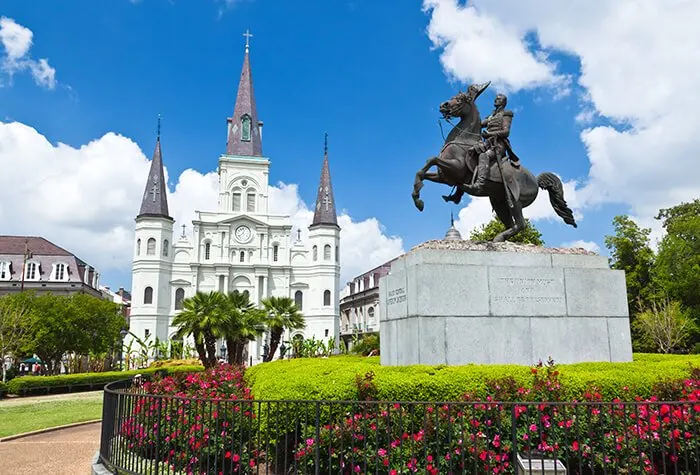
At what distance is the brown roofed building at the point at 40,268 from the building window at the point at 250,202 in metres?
20.3

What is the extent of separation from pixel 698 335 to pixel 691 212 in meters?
10.2

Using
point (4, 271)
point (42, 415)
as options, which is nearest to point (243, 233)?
point (4, 271)

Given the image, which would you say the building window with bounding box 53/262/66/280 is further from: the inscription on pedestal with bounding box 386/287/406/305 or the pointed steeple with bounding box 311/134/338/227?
the inscription on pedestal with bounding box 386/287/406/305

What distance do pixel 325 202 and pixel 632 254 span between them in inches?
1531

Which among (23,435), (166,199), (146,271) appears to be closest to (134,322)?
(146,271)

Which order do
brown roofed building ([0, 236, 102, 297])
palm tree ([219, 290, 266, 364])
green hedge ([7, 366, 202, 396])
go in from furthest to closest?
brown roofed building ([0, 236, 102, 297]), palm tree ([219, 290, 266, 364]), green hedge ([7, 366, 202, 396])

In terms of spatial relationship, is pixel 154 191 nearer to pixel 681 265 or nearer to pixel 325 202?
pixel 325 202

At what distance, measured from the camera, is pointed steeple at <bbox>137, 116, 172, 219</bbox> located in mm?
64144

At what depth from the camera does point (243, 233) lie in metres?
67.8

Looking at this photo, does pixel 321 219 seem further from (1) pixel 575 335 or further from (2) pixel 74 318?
(1) pixel 575 335

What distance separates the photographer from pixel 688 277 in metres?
35.6

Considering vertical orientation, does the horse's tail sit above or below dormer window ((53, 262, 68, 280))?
below

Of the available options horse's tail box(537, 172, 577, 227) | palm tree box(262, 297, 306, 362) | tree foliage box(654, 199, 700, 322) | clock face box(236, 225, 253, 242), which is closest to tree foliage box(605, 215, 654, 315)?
tree foliage box(654, 199, 700, 322)

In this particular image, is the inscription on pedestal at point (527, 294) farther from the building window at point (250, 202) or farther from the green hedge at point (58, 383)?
the building window at point (250, 202)
